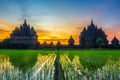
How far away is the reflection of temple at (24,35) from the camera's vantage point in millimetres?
80250

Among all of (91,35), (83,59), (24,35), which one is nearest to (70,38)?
(91,35)

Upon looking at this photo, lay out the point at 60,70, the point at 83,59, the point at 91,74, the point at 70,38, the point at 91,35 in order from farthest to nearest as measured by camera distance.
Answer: the point at 70,38 < the point at 91,35 < the point at 83,59 < the point at 60,70 < the point at 91,74

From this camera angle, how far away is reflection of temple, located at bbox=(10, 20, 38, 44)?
8025 cm

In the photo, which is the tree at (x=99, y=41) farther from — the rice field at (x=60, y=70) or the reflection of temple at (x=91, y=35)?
the rice field at (x=60, y=70)

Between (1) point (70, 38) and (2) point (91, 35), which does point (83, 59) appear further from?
(1) point (70, 38)

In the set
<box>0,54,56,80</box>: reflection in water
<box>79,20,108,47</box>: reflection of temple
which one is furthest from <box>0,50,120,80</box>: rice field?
<box>79,20,108,47</box>: reflection of temple

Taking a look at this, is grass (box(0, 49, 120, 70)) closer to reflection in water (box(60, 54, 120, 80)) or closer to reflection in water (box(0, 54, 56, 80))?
reflection in water (box(0, 54, 56, 80))

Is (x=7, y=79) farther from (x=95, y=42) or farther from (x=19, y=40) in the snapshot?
(x=19, y=40)

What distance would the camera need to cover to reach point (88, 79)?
787 centimetres

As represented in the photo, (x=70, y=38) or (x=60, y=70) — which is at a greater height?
(x=70, y=38)

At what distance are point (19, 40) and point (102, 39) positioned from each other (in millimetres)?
20404

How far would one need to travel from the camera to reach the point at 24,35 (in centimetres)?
8131

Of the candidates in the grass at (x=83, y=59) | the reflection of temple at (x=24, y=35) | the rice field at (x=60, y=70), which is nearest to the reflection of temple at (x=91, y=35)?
the reflection of temple at (x=24, y=35)

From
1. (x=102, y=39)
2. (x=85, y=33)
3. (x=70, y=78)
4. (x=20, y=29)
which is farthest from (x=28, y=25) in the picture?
(x=70, y=78)
